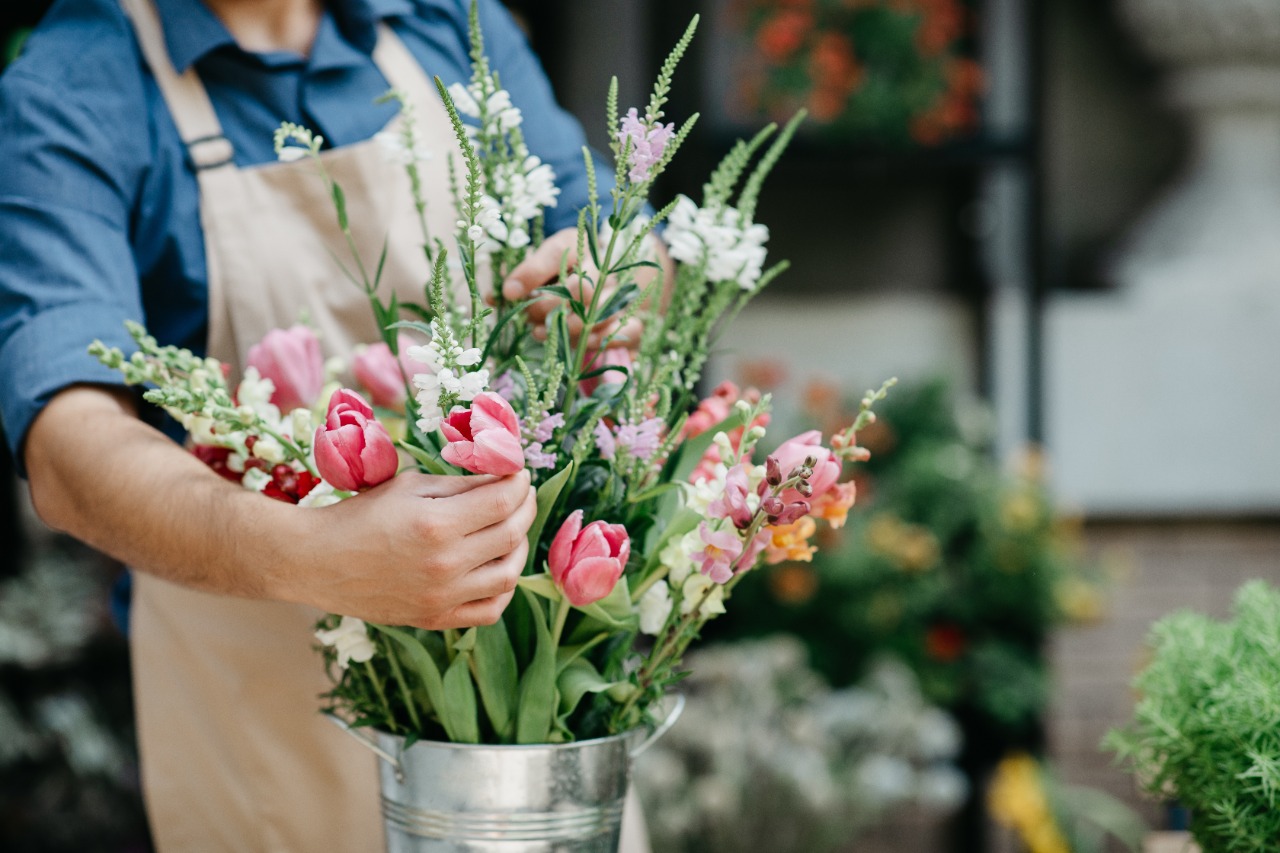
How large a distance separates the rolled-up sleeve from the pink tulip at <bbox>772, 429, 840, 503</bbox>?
485 mm

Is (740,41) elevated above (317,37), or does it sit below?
above

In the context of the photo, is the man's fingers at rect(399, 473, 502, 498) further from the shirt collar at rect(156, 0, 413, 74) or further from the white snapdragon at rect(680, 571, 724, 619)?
the shirt collar at rect(156, 0, 413, 74)

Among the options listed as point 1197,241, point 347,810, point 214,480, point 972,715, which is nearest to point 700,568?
point 214,480

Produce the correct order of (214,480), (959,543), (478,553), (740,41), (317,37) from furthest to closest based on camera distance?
1. (740,41)
2. (959,543)
3. (317,37)
4. (214,480)
5. (478,553)

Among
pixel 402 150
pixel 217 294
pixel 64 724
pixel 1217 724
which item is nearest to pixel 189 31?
pixel 217 294

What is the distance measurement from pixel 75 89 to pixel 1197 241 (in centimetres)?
226

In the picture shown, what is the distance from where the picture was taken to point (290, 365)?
857 millimetres

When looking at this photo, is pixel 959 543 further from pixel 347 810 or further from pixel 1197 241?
pixel 347 810

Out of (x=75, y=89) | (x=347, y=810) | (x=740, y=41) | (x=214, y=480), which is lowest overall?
(x=347, y=810)

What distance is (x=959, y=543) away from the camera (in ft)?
8.28

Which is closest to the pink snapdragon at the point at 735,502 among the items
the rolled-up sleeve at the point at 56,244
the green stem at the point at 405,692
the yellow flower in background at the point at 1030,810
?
the green stem at the point at 405,692

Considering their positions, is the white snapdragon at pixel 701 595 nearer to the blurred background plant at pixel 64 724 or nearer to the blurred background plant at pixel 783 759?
the blurred background plant at pixel 783 759

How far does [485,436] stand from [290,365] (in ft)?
0.91

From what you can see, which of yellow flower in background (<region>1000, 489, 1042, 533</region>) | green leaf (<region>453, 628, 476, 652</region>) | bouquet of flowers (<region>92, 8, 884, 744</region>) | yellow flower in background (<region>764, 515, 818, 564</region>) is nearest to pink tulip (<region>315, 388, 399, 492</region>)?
bouquet of flowers (<region>92, 8, 884, 744</region>)
